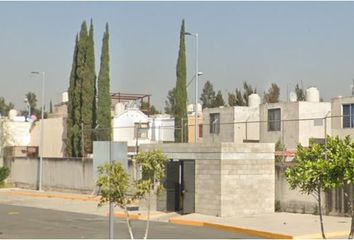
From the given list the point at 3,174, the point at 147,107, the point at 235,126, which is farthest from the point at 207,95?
the point at 3,174

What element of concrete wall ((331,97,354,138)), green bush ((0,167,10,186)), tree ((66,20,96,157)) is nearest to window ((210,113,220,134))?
tree ((66,20,96,157))

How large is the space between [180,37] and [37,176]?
17.5 metres

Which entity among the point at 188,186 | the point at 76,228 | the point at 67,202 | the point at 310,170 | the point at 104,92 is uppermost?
the point at 104,92

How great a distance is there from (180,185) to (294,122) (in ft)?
89.5

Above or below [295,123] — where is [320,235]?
below

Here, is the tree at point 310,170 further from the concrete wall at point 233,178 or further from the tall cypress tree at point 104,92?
the tall cypress tree at point 104,92

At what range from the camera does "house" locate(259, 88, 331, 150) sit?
4903 cm

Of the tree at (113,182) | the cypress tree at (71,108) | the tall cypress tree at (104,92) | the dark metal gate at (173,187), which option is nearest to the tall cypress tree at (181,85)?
the tall cypress tree at (104,92)

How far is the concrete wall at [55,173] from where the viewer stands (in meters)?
38.2

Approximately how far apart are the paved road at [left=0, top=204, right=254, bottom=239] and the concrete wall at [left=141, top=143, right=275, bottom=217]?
202 cm

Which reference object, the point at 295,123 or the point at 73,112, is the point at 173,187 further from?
the point at 73,112

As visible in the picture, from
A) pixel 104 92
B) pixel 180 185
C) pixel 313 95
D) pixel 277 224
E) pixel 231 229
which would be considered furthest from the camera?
pixel 313 95

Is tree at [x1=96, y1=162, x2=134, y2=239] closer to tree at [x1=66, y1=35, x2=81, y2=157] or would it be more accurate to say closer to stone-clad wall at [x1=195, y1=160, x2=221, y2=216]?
stone-clad wall at [x1=195, y1=160, x2=221, y2=216]

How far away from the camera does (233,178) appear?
2261cm
